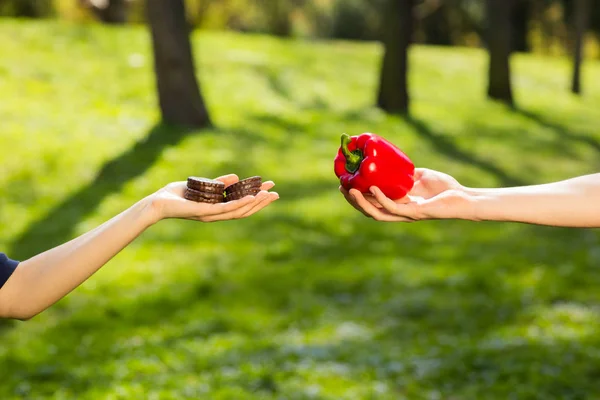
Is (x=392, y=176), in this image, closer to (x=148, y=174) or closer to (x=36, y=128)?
(x=148, y=174)

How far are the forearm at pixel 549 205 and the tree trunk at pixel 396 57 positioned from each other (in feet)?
48.2

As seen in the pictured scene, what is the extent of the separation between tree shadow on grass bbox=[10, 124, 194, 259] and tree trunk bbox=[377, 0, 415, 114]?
556cm

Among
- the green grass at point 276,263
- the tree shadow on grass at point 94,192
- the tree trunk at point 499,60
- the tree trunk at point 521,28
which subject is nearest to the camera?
the green grass at point 276,263

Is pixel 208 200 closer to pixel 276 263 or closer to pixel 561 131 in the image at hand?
pixel 276 263

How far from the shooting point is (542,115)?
20016mm

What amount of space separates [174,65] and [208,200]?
11.0m

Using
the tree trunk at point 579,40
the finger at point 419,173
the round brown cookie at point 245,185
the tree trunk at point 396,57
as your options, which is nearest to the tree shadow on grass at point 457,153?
the tree trunk at point 396,57

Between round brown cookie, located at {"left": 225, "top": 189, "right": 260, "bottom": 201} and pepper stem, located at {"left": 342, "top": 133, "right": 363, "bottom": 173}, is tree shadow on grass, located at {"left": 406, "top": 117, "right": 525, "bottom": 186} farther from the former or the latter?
round brown cookie, located at {"left": 225, "top": 189, "right": 260, "bottom": 201}

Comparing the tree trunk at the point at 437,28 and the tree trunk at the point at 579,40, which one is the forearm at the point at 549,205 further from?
the tree trunk at the point at 437,28

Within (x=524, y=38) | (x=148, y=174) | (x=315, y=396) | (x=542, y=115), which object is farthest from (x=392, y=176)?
(x=524, y=38)

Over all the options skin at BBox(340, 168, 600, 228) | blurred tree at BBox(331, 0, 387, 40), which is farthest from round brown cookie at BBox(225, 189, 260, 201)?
blurred tree at BBox(331, 0, 387, 40)

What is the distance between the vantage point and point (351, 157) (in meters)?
4.11

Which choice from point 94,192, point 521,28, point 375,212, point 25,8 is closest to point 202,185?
point 375,212

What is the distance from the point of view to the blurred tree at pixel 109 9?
26328mm
